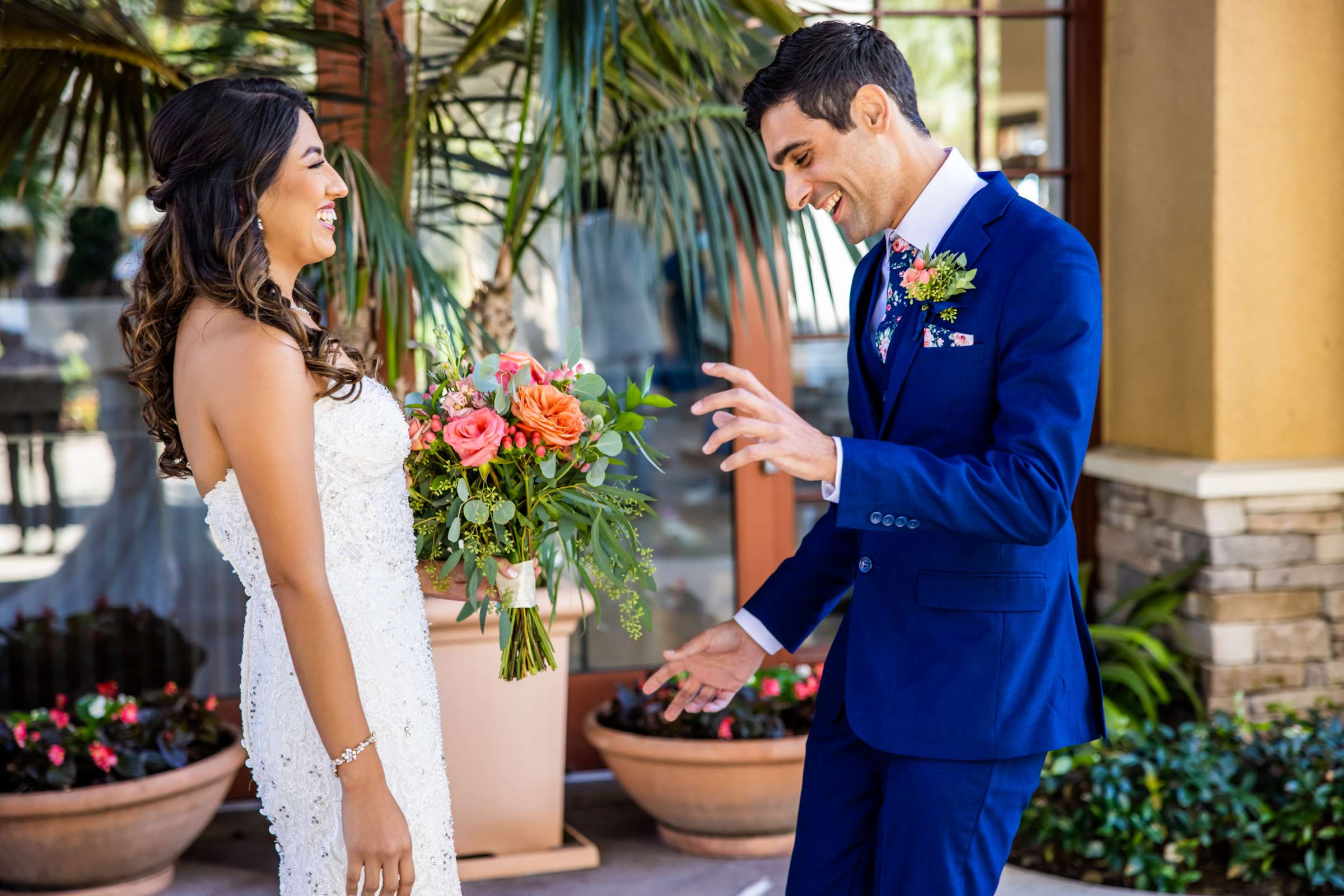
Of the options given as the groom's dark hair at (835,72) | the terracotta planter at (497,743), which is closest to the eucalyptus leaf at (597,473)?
the groom's dark hair at (835,72)

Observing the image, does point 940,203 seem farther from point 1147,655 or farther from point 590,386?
point 1147,655

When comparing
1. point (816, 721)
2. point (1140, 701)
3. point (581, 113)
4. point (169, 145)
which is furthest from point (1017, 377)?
point (1140, 701)

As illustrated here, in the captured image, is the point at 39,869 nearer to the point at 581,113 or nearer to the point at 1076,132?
the point at 581,113

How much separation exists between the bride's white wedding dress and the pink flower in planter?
1.52 meters

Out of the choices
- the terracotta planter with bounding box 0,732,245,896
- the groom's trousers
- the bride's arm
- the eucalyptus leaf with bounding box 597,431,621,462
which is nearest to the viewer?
the bride's arm

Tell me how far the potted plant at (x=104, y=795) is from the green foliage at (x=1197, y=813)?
2.27 m

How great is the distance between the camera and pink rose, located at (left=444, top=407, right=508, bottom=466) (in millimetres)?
1909

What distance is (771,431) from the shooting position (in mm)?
1536

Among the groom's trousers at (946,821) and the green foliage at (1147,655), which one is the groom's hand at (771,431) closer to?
the groom's trousers at (946,821)

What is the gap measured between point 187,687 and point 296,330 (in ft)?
9.16

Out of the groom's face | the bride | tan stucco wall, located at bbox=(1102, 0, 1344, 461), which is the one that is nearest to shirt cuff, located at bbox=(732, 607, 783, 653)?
the bride

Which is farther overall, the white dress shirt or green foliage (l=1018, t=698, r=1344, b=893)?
green foliage (l=1018, t=698, r=1344, b=893)

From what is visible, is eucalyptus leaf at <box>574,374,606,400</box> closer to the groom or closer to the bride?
the bride

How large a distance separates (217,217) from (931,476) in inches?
40.6
